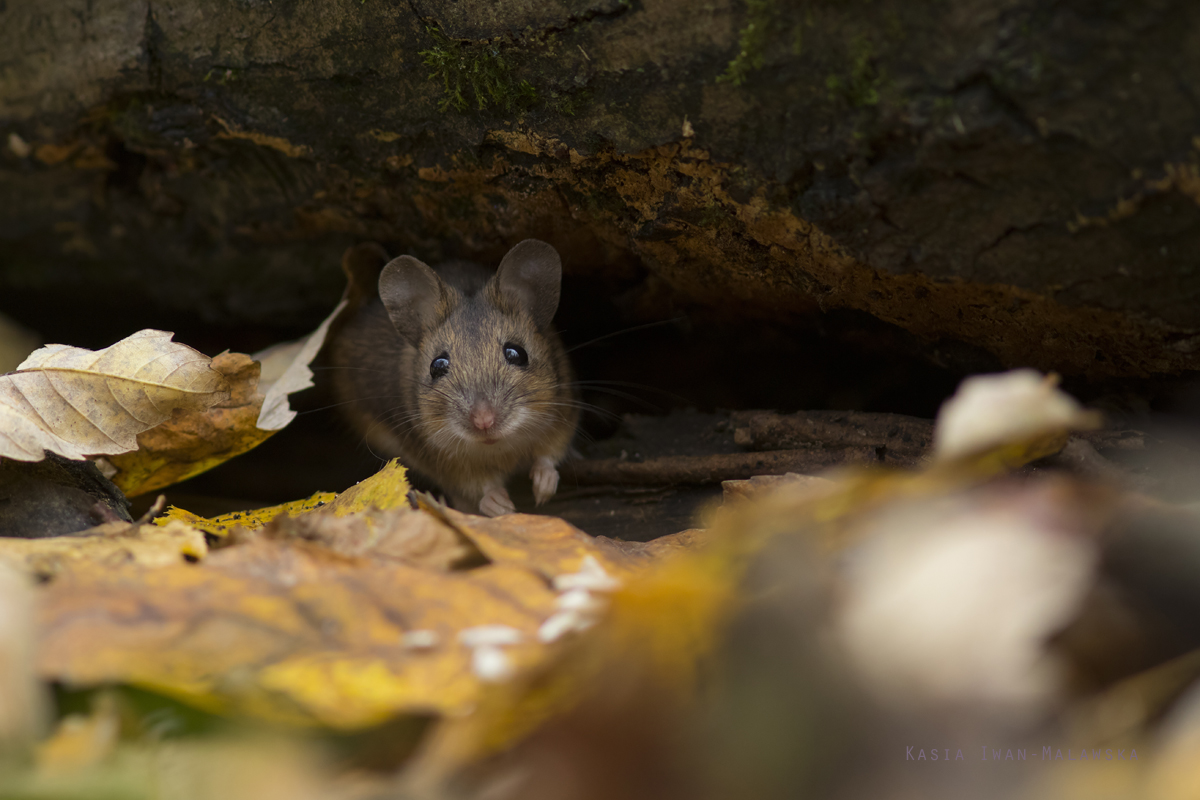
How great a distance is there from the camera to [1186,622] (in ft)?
5.72

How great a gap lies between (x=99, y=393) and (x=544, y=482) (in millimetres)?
2157

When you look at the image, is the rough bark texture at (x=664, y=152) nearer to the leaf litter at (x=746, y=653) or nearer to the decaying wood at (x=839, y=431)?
the decaying wood at (x=839, y=431)

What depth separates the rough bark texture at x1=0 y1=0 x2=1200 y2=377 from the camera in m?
2.41

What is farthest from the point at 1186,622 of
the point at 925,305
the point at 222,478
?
the point at 222,478

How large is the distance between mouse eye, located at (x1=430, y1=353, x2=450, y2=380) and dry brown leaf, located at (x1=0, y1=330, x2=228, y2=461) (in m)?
1.58

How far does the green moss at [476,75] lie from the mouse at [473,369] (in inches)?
39.0

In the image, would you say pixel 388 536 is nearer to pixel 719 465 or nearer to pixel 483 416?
pixel 719 465

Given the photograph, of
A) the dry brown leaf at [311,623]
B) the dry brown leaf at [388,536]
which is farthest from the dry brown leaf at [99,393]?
the dry brown leaf at [388,536]

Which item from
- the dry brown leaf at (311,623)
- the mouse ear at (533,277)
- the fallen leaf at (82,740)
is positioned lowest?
the fallen leaf at (82,740)

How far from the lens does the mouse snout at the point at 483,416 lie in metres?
4.27

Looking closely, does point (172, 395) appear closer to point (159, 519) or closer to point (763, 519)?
point (159, 519)

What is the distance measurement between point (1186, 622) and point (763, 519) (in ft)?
3.10

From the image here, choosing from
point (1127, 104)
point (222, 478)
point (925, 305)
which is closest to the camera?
point (1127, 104)

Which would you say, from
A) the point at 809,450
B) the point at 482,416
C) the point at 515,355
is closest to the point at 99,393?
the point at 482,416
